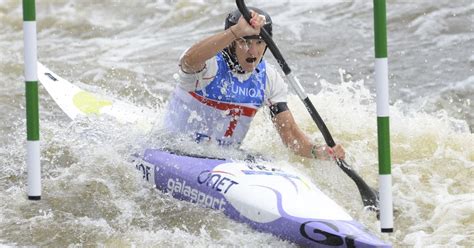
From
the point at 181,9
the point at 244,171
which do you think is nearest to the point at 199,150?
the point at 244,171

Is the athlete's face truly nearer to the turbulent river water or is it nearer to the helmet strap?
the helmet strap

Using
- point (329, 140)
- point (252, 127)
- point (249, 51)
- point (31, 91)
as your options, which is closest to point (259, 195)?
point (329, 140)

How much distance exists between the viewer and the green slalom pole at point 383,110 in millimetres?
4133

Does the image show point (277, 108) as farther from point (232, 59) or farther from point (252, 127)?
point (252, 127)

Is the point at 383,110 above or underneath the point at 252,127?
above

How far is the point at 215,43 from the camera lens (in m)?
4.88

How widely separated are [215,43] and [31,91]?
0.99m

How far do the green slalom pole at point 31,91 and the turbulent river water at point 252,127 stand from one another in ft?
1.57

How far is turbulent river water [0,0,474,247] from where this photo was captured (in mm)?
4992

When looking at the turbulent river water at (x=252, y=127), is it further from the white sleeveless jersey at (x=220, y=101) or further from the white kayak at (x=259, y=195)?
the white sleeveless jersey at (x=220, y=101)

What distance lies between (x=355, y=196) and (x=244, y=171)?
2.48ft

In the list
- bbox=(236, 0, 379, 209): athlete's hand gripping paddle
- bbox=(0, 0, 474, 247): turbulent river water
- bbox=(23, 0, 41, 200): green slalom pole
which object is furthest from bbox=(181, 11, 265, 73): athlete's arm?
bbox=(23, 0, 41, 200): green slalom pole

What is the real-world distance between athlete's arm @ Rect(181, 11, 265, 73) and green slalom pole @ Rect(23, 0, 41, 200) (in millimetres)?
935

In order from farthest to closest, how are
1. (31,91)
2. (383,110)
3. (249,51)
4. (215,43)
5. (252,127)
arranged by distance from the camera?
(252,127) < (249,51) < (215,43) < (31,91) < (383,110)
